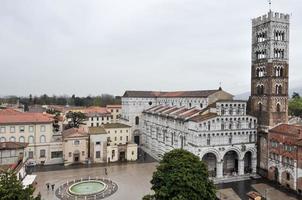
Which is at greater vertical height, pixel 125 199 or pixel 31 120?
pixel 31 120

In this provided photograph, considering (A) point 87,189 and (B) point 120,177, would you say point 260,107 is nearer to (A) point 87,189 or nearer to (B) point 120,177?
(B) point 120,177

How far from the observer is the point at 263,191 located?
39.0 metres

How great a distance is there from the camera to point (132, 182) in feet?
138

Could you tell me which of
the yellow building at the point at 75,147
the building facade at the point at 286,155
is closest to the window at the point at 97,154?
the yellow building at the point at 75,147

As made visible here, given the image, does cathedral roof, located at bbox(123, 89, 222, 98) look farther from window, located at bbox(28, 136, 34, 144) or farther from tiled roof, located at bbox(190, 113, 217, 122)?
window, located at bbox(28, 136, 34, 144)

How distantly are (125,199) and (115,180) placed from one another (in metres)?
8.02

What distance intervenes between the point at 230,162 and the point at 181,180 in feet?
79.6

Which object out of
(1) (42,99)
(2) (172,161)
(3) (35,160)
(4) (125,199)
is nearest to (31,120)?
(3) (35,160)

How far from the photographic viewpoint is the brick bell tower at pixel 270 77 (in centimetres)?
4581

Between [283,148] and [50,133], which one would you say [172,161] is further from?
[50,133]

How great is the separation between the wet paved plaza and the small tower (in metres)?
10.7

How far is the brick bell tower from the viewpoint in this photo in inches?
1804

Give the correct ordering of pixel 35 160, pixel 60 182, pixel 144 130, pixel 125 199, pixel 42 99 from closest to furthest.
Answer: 1. pixel 125 199
2. pixel 60 182
3. pixel 35 160
4. pixel 144 130
5. pixel 42 99

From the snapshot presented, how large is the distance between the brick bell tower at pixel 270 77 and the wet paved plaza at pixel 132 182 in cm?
660
